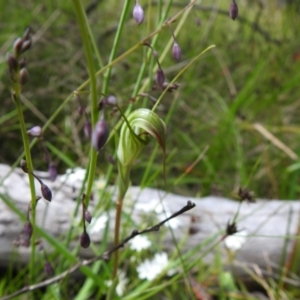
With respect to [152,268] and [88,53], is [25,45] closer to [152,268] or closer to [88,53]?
[88,53]

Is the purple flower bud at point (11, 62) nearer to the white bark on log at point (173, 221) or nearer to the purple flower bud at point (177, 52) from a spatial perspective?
the purple flower bud at point (177, 52)

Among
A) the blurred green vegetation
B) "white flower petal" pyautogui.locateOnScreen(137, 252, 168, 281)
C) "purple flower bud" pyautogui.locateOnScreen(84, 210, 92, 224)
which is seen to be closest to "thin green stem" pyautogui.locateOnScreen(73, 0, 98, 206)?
"purple flower bud" pyautogui.locateOnScreen(84, 210, 92, 224)

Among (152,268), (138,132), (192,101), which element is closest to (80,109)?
(138,132)

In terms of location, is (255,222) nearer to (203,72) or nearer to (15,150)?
(15,150)

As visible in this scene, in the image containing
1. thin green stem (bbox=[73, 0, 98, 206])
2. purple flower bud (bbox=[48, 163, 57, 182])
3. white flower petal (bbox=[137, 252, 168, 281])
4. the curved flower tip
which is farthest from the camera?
white flower petal (bbox=[137, 252, 168, 281])

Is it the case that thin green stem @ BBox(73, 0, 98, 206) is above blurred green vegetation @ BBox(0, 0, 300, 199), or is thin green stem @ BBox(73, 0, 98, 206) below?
below

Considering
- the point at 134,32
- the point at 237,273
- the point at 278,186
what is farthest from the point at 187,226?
the point at 134,32

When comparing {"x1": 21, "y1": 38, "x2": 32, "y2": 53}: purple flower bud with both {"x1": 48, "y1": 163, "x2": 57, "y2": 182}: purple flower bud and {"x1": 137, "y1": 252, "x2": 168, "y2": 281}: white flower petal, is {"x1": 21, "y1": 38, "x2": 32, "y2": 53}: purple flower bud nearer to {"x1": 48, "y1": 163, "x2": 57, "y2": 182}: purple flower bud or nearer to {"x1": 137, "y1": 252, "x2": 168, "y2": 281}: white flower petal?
{"x1": 48, "y1": 163, "x2": 57, "y2": 182}: purple flower bud
